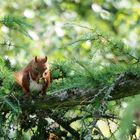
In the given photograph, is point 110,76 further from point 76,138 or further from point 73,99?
point 76,138

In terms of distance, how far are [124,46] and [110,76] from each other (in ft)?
0.46

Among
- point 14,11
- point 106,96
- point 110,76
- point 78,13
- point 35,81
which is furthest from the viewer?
point 78,13

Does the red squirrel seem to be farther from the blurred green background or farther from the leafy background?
the blurred green background

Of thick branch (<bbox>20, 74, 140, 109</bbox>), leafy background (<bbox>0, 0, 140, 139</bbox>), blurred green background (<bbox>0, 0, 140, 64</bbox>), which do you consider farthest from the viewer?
blurred green background (<bbox>0, 0, 140, 64</bbox>)

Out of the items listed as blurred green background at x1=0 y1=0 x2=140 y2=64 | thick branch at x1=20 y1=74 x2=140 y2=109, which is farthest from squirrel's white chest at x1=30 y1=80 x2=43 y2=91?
blurred green background at x1=0 y1=0 x2=140 y2=64

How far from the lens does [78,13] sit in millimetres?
7109

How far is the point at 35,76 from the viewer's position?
2.34 m

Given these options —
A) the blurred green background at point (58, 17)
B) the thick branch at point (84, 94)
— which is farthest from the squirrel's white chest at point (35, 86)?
the blurred green background at point (58, 17)

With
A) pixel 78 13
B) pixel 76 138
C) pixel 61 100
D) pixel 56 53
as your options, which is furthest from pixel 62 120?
pixel 78 13

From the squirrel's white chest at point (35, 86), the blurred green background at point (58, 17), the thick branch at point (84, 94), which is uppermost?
the blurred green background at point (58, 17)

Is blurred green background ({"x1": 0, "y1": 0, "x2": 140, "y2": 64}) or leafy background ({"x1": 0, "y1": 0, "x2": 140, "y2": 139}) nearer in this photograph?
leafy background ({"x1": 0, "y1": 0, "x2": 140, "y2": 139})

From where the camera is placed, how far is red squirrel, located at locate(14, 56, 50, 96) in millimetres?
2214

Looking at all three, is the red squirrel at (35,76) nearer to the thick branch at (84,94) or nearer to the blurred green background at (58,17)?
the thick branch at (84,94)

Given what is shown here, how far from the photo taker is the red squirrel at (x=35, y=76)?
2214 mm
